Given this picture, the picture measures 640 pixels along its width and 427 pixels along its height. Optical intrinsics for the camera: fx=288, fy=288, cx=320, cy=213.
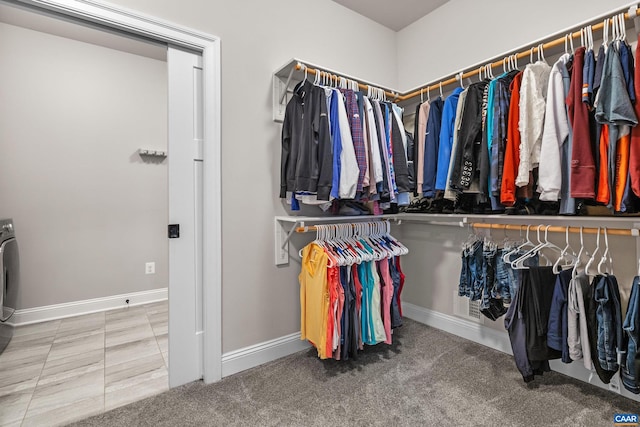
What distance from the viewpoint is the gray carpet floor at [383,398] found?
1.39 meters

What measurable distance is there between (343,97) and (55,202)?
2788 millimetres

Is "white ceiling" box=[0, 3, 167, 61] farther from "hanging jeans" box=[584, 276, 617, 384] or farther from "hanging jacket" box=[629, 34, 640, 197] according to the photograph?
"hanging jeans" box=[584, 276, 617, 384]

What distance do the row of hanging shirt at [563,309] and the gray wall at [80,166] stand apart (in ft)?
10.4

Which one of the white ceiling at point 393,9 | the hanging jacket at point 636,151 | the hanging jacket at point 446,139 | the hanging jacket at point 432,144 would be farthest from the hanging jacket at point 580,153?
the white ceiling at point 393,9

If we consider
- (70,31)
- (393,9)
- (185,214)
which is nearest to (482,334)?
(185,214)

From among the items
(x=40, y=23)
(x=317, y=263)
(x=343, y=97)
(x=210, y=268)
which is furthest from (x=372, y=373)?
(x=40, y=23)

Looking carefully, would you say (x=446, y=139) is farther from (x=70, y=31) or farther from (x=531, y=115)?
(x=70, y=31)

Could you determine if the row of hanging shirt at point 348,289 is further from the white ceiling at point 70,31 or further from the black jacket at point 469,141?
the white ceiling at point 70,31

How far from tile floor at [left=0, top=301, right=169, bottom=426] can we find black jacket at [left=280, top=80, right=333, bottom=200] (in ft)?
4.77

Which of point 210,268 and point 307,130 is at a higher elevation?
point 307,130

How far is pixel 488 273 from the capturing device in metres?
1.89

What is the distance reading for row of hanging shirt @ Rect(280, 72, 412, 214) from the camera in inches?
66.0

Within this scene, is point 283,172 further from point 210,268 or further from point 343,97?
point 210,268

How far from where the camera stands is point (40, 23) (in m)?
2.45
